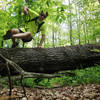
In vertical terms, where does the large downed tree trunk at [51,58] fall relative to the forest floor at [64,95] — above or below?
above

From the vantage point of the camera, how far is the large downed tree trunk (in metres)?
3.40

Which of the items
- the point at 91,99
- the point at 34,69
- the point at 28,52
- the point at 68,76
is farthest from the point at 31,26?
the point at 91,99

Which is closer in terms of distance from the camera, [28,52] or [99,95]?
[99,95]

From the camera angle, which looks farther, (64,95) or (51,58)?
(51,58)

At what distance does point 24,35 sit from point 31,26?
749 millimetres

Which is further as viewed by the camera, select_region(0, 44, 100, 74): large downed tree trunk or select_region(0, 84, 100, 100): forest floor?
select_region(0, 44, 100, 74): large downed tree trunk

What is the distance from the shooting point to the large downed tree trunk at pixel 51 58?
3396 mm

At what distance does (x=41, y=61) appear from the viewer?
354cm

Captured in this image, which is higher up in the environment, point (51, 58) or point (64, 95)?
point (51, 58)

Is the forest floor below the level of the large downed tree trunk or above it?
below

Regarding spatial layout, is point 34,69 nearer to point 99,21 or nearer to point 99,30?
point 99,21

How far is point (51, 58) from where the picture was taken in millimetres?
3648

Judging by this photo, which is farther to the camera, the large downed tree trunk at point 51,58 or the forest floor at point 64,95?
the large downed tree trunk at point 51,58

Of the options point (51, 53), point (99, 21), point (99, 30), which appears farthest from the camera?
point (99, 30)
